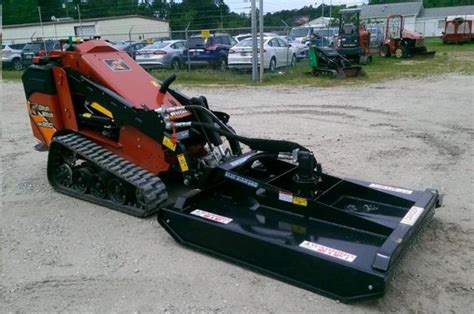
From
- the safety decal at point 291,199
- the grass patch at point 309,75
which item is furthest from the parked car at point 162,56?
the safety decal at point 291,199

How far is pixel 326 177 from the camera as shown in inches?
183

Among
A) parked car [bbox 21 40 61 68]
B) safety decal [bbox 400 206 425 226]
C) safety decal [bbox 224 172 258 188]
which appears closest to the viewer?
safety decal [bbox 400 206 425 226]

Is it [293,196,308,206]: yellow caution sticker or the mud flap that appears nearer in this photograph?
the mud flap

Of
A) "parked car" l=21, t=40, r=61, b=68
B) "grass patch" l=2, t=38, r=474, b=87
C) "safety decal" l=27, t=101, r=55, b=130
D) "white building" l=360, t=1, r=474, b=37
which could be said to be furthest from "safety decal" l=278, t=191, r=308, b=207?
"white building" l=360, t=1, r=474, b=37

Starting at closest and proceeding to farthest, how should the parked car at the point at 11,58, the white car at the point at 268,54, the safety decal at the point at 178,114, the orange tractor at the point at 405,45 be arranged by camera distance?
the safety decal at the point at 178,114 < the white car at the point at 268,54 < the orange tractor at the point at 405,45 < the parked car at the point at 11,58

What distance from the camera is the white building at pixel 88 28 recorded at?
1613 inches

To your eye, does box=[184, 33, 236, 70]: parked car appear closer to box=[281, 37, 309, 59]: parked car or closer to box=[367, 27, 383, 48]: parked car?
box=[281, 37, 309, 59]: parked car

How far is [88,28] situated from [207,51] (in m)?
26.3

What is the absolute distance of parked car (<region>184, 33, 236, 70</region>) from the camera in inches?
790

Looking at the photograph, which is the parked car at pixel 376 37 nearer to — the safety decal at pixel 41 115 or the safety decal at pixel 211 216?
the safety decal at pixel 41 115

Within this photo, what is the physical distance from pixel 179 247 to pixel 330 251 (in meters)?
1.48

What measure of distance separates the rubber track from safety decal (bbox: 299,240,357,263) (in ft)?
5.91

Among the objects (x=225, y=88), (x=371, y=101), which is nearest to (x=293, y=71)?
(x=225, y=88)

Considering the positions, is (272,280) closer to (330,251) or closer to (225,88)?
(330,251)
